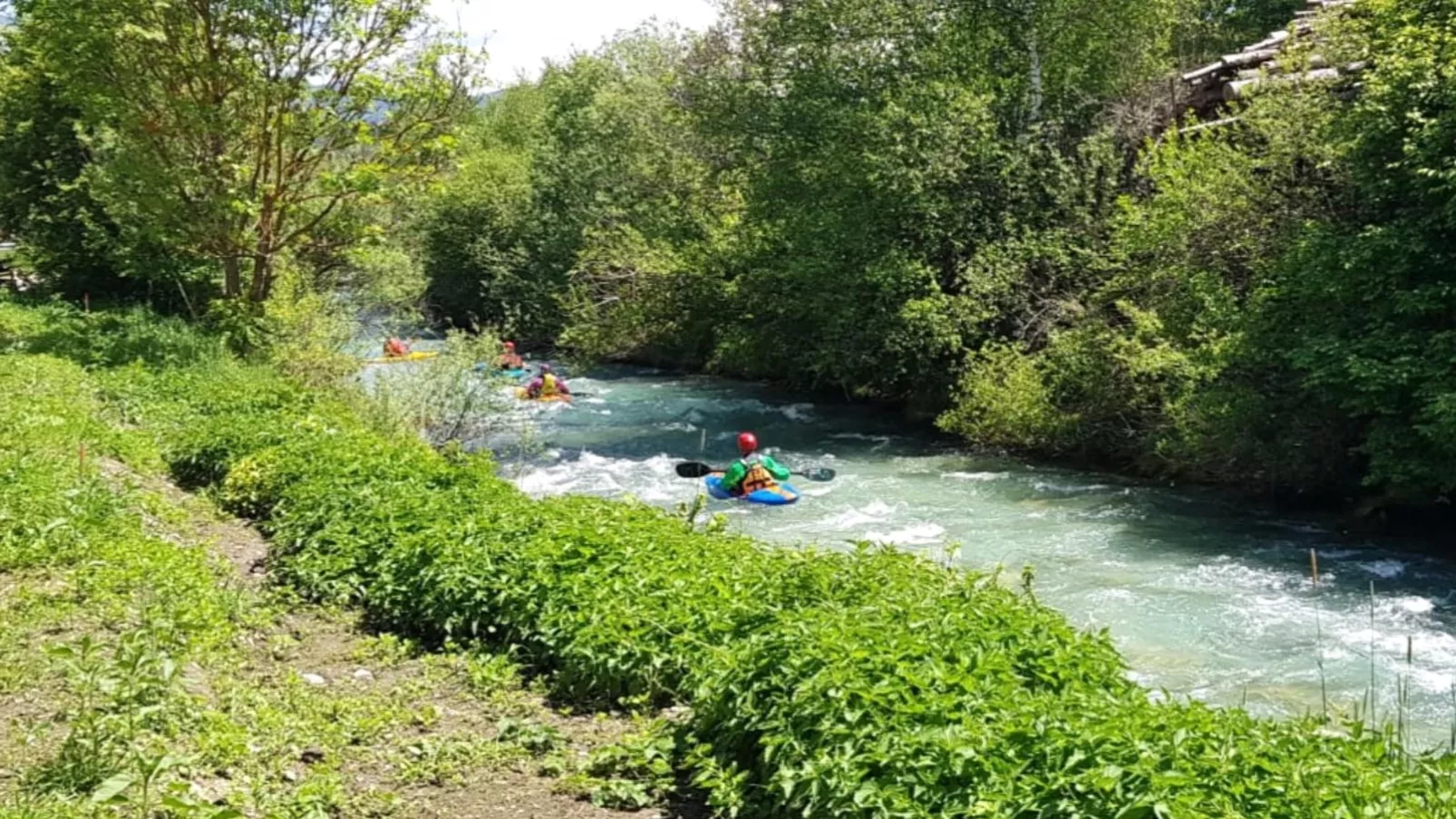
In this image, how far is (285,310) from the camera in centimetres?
1956

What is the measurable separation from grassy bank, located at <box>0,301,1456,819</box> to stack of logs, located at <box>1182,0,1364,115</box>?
1351 cm

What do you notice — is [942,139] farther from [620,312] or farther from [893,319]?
[620,312]

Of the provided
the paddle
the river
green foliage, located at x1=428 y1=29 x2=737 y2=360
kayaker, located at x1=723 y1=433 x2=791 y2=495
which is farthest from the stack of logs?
green foliage, located at x1=428 y1=29 x2=737 y2=360

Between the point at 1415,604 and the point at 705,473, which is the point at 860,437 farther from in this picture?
the point at 1415,604

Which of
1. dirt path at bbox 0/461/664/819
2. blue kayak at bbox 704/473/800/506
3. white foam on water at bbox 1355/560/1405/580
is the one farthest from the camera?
blue kayak at bbox 704/473/800/506

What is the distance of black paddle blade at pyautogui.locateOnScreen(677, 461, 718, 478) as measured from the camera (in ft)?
57.1

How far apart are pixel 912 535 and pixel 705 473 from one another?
423 cm

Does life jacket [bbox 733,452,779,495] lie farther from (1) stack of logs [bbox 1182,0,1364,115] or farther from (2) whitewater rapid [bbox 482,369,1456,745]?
(1) stack of logs [bbox 1182,0,1364,115]

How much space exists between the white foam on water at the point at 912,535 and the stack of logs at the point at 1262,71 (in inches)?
354

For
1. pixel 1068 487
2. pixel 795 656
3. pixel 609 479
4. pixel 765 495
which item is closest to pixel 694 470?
pixel 609 479

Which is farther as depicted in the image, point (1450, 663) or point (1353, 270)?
point (1353, 270)

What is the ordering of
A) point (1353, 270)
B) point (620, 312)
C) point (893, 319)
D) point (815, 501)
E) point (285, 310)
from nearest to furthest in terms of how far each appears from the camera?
1. point (1353, 270)
2. point (815, 501)
3. point (285, 310)
4. point (893, 319)
5. point (620, 312)

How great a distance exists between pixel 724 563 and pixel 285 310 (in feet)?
48.2

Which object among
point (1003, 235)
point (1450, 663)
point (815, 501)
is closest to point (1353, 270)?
point (1450, 663)
